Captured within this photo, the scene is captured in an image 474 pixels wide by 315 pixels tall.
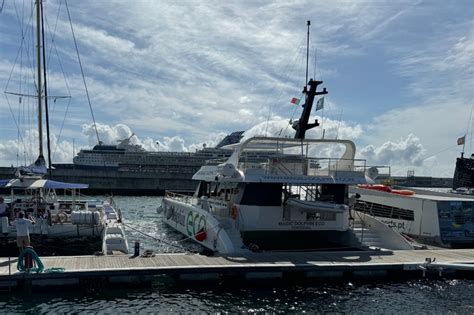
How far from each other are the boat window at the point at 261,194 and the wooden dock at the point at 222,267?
8.63ft

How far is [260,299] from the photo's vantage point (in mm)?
12641

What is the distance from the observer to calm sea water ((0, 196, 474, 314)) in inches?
457

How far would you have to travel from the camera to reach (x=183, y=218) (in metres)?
24.7

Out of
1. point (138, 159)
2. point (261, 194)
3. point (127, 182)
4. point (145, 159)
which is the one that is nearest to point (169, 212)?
point (261, 194)

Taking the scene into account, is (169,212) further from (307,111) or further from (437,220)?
(437,220)

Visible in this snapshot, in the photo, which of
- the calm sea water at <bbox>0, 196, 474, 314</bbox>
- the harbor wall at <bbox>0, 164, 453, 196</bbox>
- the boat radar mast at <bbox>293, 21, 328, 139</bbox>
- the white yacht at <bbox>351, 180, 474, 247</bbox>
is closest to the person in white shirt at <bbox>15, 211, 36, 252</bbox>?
the calm sea water at <bbox>0, 196, 474, 314</bbox>

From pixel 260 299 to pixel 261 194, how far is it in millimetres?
5839

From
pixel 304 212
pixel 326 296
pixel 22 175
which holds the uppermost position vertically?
pixel 22 175

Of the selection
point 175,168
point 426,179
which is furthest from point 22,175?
point 426,179

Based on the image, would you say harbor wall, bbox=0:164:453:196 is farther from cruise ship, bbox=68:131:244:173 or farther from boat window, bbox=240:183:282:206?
boat window, bbox=240:183:282:206

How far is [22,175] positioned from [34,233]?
14.5 feet

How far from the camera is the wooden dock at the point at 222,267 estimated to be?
12453 millimetres

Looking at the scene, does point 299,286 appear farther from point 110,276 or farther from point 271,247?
point 110,276

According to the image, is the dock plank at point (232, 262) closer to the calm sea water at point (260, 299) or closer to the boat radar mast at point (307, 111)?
the calm sea water at point (260, 299)
